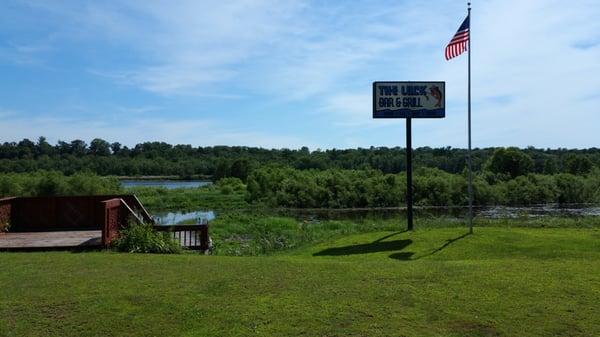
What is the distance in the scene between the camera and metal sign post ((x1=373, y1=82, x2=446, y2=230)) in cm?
1719

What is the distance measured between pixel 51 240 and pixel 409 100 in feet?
37.7

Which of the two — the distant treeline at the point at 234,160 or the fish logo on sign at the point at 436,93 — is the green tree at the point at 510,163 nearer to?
the distant treeline at the point at 234,160

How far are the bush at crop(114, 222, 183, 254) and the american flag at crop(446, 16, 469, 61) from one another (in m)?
10.1

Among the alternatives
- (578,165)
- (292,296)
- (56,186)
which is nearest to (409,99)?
(292,296)

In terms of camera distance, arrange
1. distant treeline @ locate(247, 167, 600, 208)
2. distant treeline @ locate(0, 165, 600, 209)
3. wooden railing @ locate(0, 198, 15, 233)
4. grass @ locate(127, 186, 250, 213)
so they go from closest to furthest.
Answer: wooden railing @ locate(0, 198, 15, 233), grass @ locate(127, 186, 250, 213), distant treeline @ locate(0, 165, 600, 209), distant treeline @ locate(247, 167, 600, 208)

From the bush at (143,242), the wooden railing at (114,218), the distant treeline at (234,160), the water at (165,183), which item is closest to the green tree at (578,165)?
the distant treeline at (234,160)

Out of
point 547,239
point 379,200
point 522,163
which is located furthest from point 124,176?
point 547,239

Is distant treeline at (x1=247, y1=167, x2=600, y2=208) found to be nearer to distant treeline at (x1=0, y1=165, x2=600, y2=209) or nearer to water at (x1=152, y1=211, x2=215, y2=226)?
distant treeline at (x1=0, y1=165, x2=600, y2=209)

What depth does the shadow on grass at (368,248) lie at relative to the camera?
521 inches

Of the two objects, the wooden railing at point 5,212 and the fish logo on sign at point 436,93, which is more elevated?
the fish logo on sign at point 436,93

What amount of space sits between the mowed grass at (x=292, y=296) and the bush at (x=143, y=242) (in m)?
1.23

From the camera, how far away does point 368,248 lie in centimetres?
1365

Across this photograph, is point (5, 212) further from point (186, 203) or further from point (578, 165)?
point (578, 165)

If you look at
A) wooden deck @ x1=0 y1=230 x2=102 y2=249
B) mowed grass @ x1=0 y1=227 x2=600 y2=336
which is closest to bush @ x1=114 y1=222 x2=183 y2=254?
wooden deck @ x1=0 y1=230 x2=102 y2=249
